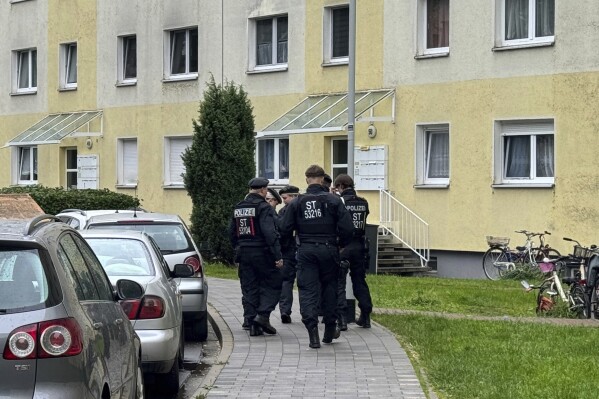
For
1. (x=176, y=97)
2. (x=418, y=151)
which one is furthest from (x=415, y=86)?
(x=176, y=97)

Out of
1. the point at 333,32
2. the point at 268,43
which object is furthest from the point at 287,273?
the point at 268,43

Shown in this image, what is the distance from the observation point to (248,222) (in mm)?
14617

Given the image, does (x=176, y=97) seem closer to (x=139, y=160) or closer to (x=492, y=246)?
(x=139, y=160)

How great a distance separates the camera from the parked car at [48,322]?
6.08 metres

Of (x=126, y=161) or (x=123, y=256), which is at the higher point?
(x=126, y=161)

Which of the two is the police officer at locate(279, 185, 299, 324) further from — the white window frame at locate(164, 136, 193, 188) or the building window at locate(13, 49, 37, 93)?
the building window at locate(13, 49, 37, 93)

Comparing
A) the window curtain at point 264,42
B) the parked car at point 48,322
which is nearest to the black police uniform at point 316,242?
the parked car at point 48,322

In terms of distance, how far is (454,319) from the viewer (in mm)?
16594

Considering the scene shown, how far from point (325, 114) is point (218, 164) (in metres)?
3.03

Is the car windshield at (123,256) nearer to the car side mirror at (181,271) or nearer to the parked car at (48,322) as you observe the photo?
the car side mirror at (181,271)

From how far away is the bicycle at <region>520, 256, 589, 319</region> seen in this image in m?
16.9

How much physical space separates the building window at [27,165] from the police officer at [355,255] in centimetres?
2684

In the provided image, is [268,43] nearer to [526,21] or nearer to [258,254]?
[526,21]

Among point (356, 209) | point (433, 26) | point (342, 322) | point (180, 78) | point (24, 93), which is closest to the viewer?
point (356, 209)
